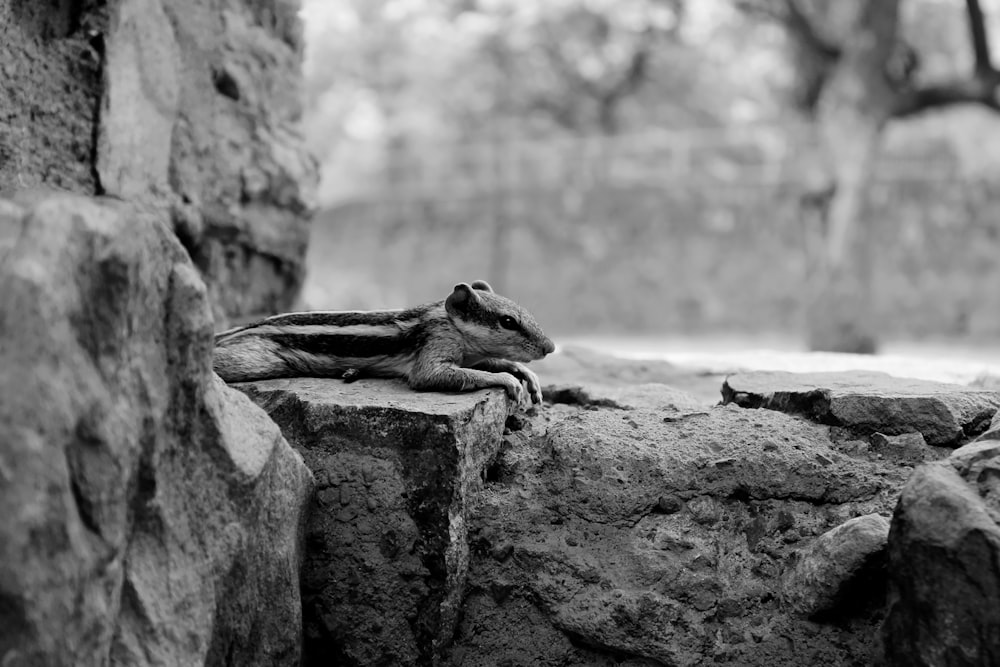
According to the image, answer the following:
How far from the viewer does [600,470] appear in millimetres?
3379

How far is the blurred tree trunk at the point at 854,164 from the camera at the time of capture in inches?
455

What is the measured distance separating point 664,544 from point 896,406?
3.09 ft

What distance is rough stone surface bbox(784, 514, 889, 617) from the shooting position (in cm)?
291

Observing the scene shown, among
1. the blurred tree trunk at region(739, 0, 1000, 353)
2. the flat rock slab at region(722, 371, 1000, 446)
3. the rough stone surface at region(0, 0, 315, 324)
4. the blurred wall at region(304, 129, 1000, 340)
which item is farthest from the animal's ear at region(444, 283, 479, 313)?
the blurred wall at region(304, 129, 1000, 340)

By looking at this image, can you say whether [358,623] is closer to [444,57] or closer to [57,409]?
[57,409]

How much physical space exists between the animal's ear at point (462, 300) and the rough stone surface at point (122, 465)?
3.94 ft

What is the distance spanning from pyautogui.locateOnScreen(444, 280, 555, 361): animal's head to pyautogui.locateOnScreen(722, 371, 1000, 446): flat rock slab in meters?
0.88

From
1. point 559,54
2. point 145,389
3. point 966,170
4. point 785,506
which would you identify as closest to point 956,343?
point 966,170

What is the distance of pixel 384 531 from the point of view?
3131mm

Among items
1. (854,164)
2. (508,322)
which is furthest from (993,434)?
(854,164)

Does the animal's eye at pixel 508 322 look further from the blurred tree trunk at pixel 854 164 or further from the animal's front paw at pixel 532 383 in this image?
the blurred tree trunk at pixel 854 164

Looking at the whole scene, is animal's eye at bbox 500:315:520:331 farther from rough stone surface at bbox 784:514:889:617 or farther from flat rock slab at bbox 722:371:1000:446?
rough stone surface at bbox 784:514:889:617

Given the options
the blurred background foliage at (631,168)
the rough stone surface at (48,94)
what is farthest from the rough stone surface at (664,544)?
the blurred background foliage at (631,168)

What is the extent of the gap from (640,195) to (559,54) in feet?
15.7
